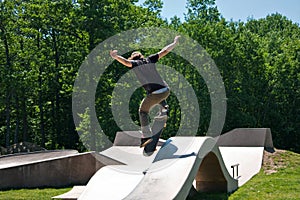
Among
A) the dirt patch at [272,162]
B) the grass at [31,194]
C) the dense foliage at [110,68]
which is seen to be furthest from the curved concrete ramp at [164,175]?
the dense foliage at [110,68]

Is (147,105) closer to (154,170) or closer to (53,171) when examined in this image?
(154,170)

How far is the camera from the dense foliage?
27422 millimetres

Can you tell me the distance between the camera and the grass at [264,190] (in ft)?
34.9

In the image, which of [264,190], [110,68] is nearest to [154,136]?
[264,190]

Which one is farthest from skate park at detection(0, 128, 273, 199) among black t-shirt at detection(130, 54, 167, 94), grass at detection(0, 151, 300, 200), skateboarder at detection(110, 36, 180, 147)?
black t-shirt at detection(130, 54, 167, 94)

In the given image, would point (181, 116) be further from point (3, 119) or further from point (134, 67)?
point (134, 67)

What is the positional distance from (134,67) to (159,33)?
19.2 metres

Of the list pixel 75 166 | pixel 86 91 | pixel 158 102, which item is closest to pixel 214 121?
pixel 86 91

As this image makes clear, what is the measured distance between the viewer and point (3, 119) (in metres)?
34.0

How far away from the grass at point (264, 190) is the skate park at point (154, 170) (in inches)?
13.3

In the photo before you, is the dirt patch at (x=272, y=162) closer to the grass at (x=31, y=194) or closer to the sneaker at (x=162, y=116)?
the sneaker at (x=162, y=116)

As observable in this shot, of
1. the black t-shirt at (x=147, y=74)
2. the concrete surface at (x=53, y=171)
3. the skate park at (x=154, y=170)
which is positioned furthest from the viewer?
the concrete surface at (x=53, y=171)

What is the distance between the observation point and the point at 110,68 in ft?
88.5

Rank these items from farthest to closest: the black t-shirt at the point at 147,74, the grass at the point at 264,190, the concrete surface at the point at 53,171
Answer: the concrete surface at the point at 53,171 < the grass at the point at 264,190 < the black t-shirt at the point at 147,74
